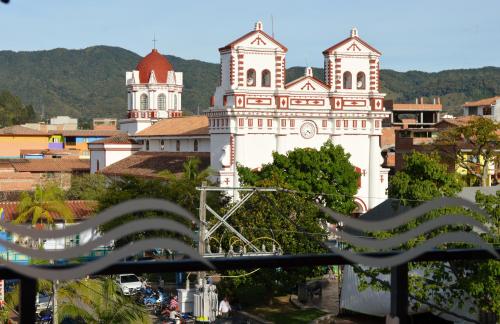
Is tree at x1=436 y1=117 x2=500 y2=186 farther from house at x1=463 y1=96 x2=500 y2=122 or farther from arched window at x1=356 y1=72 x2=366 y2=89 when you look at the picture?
house at x1=463 y1=96 x2=500 y2=122

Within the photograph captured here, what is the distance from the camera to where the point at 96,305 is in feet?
29.7

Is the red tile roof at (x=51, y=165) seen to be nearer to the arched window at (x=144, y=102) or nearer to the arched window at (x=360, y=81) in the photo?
the arched window at (x=144, y=102)

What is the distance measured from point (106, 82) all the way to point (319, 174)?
348 ft

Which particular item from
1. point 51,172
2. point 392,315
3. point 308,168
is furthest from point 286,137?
point 392,315

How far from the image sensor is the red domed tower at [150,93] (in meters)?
38.4

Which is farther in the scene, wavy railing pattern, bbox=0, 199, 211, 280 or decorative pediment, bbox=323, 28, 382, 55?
decorative pediment, bbox=323, 28, 382, 55

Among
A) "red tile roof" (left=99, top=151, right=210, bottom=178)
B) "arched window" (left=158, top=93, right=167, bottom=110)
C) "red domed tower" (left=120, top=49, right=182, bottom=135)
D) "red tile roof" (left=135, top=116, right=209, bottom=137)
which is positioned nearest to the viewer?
"red tile roof" (left=99, top=151, right=210, bottom=178)

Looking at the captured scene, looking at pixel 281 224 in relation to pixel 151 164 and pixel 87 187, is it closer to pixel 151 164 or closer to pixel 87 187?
pixel 87 187

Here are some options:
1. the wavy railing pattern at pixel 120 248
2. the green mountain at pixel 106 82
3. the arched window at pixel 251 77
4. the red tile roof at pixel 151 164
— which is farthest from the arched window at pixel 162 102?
the green mountain at pixel 106 82

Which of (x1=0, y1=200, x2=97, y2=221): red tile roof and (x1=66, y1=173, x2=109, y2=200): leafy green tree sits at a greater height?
(x1=66, y1=173, x2=109, y2=200): leafy green tree

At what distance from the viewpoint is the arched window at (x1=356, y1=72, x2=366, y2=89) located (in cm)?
2758

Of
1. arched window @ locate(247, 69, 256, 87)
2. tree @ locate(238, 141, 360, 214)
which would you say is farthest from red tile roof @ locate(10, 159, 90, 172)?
tree @ locate(238, 141, 360, 214)

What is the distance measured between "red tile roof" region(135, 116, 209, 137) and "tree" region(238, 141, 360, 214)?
8923mm

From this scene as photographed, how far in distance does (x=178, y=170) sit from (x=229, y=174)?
3925 millimetres
